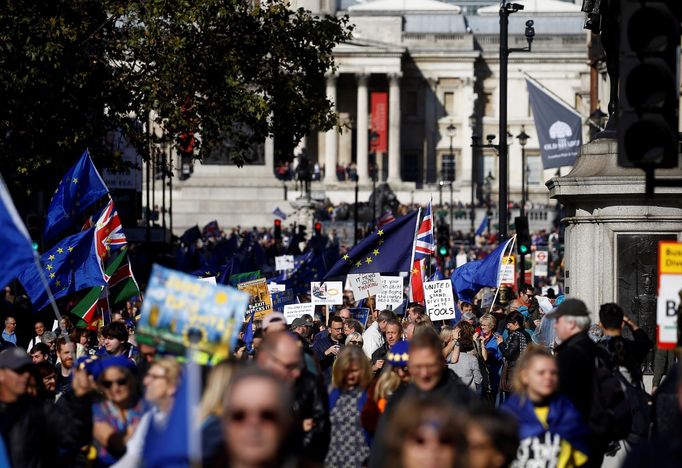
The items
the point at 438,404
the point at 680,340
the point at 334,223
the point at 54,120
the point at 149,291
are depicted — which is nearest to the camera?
the point at 438,404

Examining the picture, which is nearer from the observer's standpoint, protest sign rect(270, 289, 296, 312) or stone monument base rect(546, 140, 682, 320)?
stone monument base rect(546, 140, 682, 320)

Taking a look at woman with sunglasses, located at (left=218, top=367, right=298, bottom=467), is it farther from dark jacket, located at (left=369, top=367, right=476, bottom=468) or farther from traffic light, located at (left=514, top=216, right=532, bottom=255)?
traffic light, located at (left=514, top=216, right=532, bottom=255)

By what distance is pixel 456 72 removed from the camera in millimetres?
A: 111312

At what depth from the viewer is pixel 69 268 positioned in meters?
19.1

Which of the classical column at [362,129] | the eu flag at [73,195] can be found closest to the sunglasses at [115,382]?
the eu flag at [73,195]

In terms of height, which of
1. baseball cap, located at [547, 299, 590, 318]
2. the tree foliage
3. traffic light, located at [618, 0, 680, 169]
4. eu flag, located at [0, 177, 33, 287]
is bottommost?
baseball cap, located at [547, 299, 590, 318]

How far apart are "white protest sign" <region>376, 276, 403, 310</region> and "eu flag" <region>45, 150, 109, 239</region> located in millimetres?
3566

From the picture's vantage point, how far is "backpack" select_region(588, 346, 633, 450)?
30.2ft

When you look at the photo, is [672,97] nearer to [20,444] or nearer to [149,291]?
[149,291]

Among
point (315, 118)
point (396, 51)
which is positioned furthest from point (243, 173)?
point (315, 118)

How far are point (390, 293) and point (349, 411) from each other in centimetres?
1115

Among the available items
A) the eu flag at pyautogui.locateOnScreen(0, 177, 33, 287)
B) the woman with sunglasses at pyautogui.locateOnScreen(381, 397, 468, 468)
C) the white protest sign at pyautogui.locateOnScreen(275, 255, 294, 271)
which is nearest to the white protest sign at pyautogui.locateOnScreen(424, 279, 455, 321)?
the eu flag at pyautogui.locateOnScreen(0, 177, 33, 287)

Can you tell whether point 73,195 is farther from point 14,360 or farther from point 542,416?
point 542,416

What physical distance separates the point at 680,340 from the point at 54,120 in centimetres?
1742
